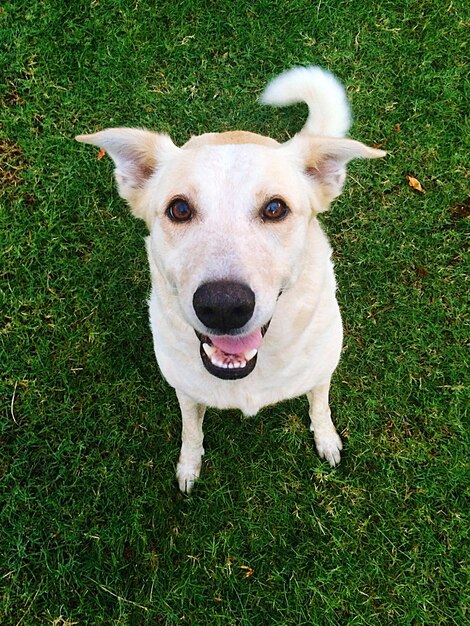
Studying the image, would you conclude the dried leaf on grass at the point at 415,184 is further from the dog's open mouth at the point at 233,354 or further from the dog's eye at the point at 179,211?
the dog's eye at the point at 179,211

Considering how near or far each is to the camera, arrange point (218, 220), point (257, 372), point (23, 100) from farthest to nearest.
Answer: point (23, 100) → point (257, 372) → point (218, 220)

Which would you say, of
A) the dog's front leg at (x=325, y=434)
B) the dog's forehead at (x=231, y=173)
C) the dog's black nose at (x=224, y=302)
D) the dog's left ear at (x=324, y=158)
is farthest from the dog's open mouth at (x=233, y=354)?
the dog's front leg at (x=325, y=434)

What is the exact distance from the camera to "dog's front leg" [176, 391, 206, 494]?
360 centimetres

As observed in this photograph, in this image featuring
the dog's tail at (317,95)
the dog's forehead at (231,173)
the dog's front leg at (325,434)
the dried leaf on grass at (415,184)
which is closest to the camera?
the dog's forehead at (231,173)

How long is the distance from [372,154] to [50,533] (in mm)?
2952

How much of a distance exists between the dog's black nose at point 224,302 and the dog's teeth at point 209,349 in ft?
1.23

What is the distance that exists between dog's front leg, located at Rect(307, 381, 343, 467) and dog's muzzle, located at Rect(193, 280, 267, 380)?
47.0 inches

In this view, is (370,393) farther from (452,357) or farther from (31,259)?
(31,259)

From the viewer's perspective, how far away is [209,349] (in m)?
2.64

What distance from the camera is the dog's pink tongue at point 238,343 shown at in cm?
255

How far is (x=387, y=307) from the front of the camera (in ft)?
13.8

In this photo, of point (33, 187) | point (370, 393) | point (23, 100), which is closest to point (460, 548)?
point (370, 393)

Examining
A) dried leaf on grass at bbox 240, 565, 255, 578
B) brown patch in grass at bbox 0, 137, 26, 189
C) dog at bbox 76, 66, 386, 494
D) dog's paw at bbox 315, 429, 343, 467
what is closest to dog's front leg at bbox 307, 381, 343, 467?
dog's paw at bbox 315, 429, 343, 467

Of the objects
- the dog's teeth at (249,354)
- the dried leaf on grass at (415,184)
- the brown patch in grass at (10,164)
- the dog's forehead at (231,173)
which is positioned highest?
the dog's forehead at (231,173)
